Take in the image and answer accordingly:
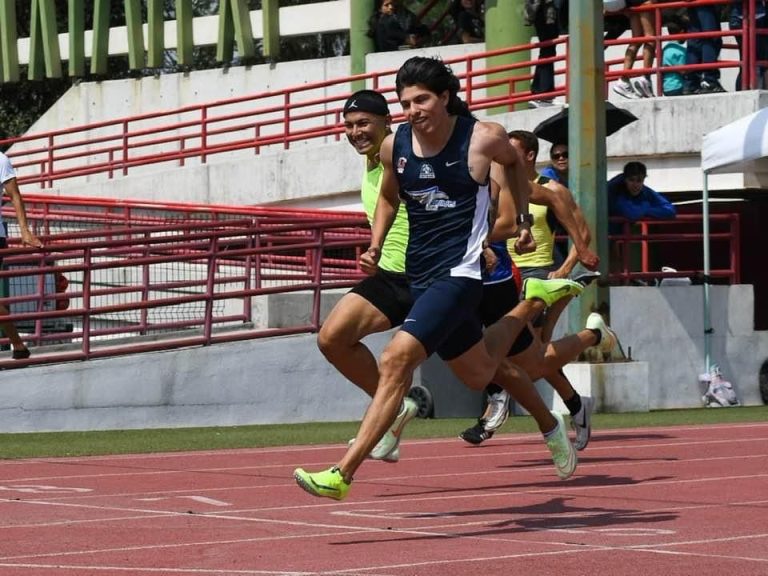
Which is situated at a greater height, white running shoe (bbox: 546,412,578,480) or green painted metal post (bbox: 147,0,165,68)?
green painted metal post (bbox: 147,0,165,68)

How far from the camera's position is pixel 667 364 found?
19734 millimetres

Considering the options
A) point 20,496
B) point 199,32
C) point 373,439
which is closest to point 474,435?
point 20,496

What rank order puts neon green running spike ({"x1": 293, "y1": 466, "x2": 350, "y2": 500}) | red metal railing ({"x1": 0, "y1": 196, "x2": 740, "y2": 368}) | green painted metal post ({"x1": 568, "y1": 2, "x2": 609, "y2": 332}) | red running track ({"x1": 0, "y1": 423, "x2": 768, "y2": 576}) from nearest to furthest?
1. red running track ({"x1": 0, "y1": 423, "x2": 768, "y2": 576})
2. neon green running spike ({"x1": 293, "y1": 466, "x2": 350, "y2": 500})
3. red metal railing ({"x1": 0, "y1": 196, "x2": 740, "y2": 368})
4. green painted metal post ({"x1": 568, "y1": 2, "x2": 609, "y2": 332})

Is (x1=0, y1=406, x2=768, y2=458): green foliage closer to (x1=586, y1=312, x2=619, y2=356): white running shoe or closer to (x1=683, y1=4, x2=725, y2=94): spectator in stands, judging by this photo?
(x1=586, y1=312, x2=619, y2=356): white running shoe

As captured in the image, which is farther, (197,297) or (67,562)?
(197,297)

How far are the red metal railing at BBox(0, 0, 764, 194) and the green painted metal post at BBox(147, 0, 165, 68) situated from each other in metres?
1.90

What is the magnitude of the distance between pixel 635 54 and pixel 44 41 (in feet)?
66.4

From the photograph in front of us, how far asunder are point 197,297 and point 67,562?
417 inches

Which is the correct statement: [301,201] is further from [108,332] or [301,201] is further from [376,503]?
[376,503]

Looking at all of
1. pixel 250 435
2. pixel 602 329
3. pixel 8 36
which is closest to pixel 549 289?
pixel 602 329

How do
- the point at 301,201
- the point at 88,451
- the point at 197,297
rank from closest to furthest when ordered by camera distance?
the point at 88,451
the point at 197,297
the point at 301,201

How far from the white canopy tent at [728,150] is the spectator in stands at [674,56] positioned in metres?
3.99

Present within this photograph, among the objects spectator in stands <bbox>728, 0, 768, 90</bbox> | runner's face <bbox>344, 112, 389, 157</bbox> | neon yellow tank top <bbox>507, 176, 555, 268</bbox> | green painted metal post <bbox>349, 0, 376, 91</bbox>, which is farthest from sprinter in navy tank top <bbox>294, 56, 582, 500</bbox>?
green painted metal post <bbox>349, 0, 376, 91</bbox>

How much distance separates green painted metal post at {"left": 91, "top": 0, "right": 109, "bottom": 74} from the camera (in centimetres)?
4025
